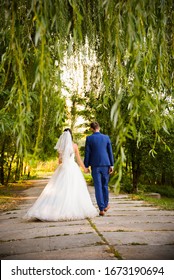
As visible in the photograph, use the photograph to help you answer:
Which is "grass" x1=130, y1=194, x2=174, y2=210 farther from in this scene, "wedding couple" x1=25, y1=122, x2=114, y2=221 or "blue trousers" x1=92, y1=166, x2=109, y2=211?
"wedding couple" x1=25, y1=122, x2=114, y2=221

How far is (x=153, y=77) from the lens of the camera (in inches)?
122

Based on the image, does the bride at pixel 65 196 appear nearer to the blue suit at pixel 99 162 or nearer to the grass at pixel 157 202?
the blue suit at pixel 99 162

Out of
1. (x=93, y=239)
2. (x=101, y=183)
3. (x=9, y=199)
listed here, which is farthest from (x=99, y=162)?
(x=9, y=199)

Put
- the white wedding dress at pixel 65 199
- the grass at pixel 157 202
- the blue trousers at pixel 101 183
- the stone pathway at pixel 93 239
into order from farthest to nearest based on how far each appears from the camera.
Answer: the grass at pixel 157 202 < the blue trousers at pixel 101 183 < the white wedding dress at pixel 65 199 < the stone pathway at pixel 93 239

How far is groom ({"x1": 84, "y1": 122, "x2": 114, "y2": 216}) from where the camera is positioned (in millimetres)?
6789

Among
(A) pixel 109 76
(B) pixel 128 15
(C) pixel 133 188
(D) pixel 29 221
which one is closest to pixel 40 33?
(B) pixel 128 15

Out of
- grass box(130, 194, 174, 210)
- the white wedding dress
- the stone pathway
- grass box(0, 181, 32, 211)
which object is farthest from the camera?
grass box(0, 181, 32, 211)

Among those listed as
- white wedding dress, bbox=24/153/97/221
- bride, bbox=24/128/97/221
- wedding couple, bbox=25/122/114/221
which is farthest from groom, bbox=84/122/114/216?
white wedding dress, bbox=24/153/97/221

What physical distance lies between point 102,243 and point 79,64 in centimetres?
210

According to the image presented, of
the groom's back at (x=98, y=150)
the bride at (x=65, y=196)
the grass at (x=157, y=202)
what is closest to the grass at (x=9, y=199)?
the bride at (x=65, y=196)

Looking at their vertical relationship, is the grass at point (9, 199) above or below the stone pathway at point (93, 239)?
below

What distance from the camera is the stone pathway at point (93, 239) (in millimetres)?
3852

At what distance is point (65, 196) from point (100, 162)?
0.87 m
